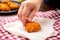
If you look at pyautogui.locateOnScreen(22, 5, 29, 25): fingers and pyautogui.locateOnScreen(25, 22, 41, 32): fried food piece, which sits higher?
pyautogui.locateOnScreen(22, 5, 29, 25): fingers

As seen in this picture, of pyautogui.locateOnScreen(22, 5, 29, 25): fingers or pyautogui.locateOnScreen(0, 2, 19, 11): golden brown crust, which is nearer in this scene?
pyautogui.locateOnScreen(22, 5, 29, 25): fingers

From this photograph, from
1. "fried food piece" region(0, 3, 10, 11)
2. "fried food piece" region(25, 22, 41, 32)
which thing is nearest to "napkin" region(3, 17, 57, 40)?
"fried food piece" region(25, 22, 41, 32)

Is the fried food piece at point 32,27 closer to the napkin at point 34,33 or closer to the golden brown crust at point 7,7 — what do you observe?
the napkin at point 34,33

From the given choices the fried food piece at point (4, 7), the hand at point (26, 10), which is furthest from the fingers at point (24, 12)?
the fried food piece at point (4, 7)

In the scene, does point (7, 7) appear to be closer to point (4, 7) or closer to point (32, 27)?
point (4, 7)

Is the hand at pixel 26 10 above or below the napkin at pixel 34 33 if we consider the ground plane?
above

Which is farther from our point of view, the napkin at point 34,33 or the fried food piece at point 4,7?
the fried food piece at point 4,7

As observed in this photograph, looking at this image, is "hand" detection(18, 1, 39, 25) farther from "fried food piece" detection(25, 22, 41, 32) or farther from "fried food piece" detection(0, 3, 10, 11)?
"fried food piece" detection(0, 3, 10, 11)

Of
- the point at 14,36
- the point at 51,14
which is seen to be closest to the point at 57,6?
the point at 51,14

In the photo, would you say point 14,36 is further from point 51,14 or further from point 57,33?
point 51,14
